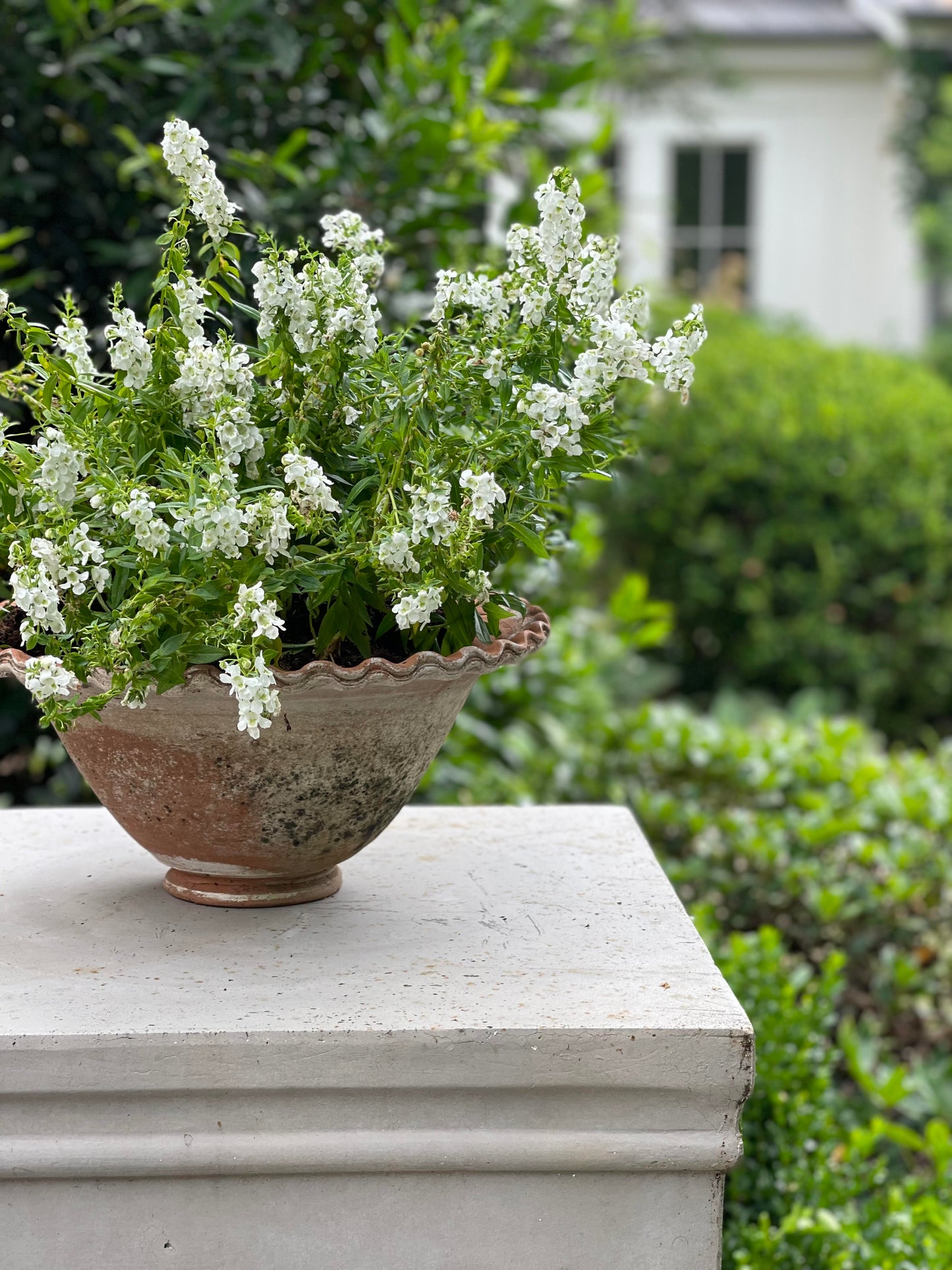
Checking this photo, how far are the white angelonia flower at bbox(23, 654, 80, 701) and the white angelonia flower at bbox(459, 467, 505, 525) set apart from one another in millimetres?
348

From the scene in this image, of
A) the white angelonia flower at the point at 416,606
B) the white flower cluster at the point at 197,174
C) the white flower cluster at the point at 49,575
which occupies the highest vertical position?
the white flower cluster at the point at 197,174

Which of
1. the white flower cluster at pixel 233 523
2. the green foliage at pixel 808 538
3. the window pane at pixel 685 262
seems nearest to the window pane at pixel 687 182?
the window pane at pixel 685 262

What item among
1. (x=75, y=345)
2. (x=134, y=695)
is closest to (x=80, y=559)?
(x=134, y=695)

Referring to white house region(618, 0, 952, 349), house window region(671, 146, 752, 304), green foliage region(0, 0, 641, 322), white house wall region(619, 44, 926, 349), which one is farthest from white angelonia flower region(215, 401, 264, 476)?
house window region(671, 146, 752, 304)

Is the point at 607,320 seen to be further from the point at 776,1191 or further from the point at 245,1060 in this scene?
the point at 776,1191

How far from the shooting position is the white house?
32.3 feet

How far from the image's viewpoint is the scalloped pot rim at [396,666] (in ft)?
3.68

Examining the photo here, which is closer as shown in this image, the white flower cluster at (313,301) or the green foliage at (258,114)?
the white flower cluster at (313,301)

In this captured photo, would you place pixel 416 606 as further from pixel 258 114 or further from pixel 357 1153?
pixel 258 114

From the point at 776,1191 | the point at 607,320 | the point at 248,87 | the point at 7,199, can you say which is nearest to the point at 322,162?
the point at 248,87

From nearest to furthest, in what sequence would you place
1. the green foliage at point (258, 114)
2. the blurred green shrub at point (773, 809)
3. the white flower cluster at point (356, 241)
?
the white flower cluster at point (356, 241)
the green foliage at point (258, 114)
the blurred green shrub at point (773, 809)

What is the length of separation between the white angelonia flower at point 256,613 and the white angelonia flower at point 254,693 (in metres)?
0.02

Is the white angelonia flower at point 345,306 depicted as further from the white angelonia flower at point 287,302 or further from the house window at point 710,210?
the house window at point 710,210

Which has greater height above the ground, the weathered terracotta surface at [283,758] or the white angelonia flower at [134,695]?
the white angelonia flower at [134,695]
